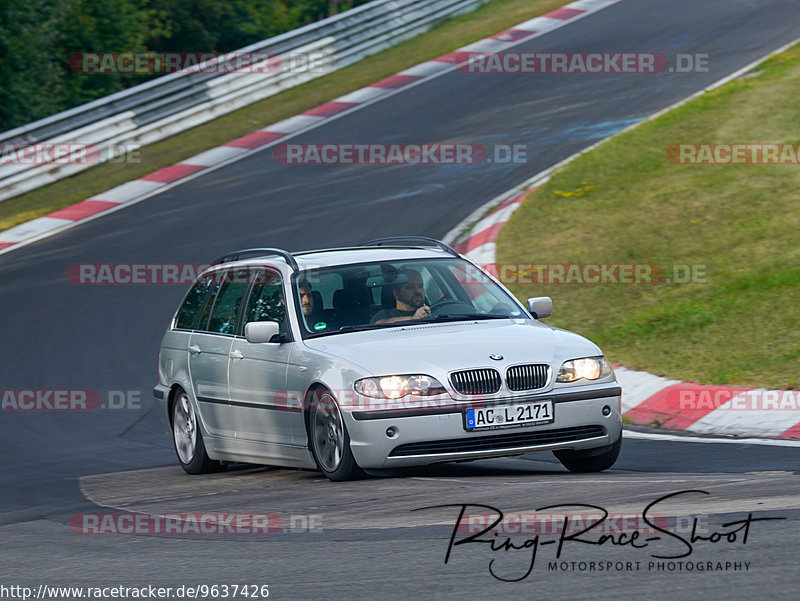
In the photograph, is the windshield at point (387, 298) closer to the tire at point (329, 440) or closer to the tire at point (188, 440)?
the tire at point (329, 440)

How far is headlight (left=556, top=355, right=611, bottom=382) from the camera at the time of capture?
786cm

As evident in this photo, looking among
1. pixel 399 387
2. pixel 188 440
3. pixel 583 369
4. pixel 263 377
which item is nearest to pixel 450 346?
pixel 399 387

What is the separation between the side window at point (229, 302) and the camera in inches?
374

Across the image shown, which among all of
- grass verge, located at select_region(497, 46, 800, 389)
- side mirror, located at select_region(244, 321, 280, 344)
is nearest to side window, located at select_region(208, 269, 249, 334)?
side mirror, located at select_region(244, 321, 280, 344)

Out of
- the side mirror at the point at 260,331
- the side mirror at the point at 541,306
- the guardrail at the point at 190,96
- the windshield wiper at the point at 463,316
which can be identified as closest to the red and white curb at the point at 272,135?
the guardrail at the point at 190,96

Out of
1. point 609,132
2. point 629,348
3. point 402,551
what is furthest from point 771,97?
point 402,551

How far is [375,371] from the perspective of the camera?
7656mm

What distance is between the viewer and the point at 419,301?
8.84 metres

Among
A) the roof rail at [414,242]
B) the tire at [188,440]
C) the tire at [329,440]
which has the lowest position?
the tire at [188,440]

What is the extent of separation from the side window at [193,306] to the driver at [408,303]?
186cm

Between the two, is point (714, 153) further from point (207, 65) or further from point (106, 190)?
point (207, 65)

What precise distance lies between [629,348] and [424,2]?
2078cm

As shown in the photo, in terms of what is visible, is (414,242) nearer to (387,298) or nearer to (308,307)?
(387,298)

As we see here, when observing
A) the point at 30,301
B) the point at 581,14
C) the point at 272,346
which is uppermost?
the point at 581,14
